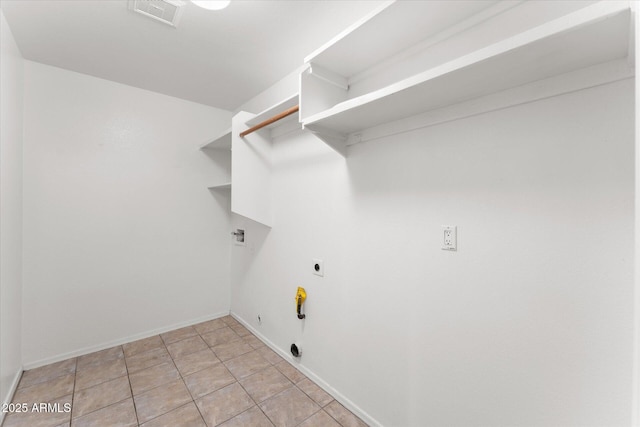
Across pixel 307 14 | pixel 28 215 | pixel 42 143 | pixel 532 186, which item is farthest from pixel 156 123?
pixel 532 186

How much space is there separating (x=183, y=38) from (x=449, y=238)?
6.89 ft

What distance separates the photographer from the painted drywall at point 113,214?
2211 mm

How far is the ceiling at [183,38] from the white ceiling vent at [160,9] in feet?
0.14

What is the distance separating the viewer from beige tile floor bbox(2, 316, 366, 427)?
1.67 m

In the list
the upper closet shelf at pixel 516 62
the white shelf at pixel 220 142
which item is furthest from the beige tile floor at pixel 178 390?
the white shelf at pixel 220 142

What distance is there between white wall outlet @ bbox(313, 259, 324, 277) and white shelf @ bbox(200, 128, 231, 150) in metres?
1.42

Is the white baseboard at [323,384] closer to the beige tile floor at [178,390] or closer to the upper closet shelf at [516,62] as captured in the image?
the beige tile floor at [178,390]

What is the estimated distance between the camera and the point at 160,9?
1577mm

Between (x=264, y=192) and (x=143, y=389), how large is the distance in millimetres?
1727

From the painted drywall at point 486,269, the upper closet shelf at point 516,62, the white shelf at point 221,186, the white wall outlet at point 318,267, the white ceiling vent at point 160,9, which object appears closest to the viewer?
the upper closet shelf at point 516,62

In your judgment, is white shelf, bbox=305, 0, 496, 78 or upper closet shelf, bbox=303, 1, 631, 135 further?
white shelf, bbox=305, 0, 496, 78

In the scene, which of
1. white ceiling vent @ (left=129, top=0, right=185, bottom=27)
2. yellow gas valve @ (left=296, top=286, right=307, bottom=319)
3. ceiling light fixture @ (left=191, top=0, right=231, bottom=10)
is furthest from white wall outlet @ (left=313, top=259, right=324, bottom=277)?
white ceiling vent @ (left=129, top=0, right=185, bottom=27)

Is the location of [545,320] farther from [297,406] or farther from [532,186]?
[297,406]

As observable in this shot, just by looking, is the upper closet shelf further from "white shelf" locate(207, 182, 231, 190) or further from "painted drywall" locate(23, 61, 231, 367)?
"painted drywall" locate(23, 61, 231, 367)
